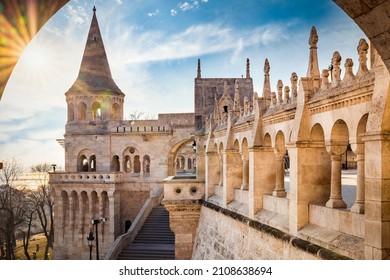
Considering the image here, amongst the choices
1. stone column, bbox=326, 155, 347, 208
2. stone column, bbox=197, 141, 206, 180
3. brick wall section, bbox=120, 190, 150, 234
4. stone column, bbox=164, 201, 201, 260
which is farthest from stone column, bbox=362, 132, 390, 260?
Answer: brick wall section, bbox=120, 190, 150, 234

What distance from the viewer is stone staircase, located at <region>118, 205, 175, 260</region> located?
60.3 ft

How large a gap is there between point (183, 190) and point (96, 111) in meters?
15.0

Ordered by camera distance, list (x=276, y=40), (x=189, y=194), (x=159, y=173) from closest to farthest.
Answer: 1. (x=276, y=40)
2. (x=189, y=194)
3. (x=159, y=173)

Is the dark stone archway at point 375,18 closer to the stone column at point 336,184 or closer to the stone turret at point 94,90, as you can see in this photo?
the stone column at point 336,184

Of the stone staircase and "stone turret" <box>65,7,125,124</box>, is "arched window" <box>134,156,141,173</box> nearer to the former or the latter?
"stone turret" <box>65,7,125,124</box>

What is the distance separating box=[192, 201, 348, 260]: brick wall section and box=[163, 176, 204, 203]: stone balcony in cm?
79

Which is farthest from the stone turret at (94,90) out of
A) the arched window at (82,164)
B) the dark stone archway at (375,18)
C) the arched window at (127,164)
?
the dark stone archway at (375,18)

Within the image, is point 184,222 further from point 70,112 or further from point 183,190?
point 70,112
